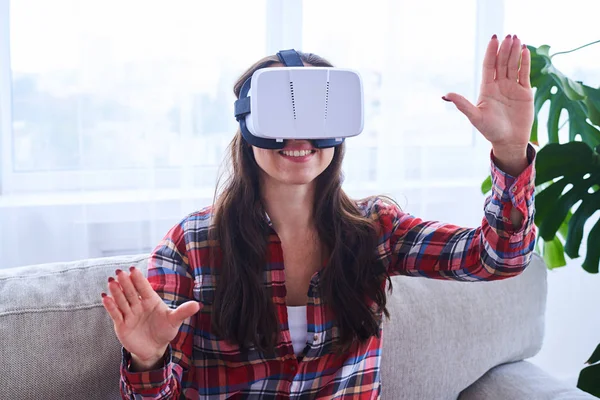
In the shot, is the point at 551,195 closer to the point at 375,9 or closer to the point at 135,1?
the point at 375,9

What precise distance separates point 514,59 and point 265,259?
0.52 meters

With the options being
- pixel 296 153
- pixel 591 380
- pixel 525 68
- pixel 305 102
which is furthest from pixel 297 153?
pixel 591 380

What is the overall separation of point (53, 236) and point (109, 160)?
24 centimetres

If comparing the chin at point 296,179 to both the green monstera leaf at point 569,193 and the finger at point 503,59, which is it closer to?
the finger at point 503,59

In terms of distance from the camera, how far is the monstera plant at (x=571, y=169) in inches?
59.2

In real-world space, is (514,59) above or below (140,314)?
above

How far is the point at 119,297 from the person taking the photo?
0.93 meters

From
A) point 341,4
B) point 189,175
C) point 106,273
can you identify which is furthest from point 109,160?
point 341,4

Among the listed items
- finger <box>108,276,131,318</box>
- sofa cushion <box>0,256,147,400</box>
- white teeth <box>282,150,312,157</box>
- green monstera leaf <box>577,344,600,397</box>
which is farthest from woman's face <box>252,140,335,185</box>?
green monstera leaf <box>577,344,600,397</box>

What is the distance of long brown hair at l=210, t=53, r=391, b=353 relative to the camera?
1.20 meters

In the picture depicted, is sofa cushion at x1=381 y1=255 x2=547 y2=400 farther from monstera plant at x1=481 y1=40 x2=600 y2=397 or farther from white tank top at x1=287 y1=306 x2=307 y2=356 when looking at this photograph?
white tank top at x1=287 y1=306 x2=307 y2=356

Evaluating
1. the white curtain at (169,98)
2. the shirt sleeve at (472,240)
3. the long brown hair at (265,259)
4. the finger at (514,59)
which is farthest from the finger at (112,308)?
the white curtain at (169,98)

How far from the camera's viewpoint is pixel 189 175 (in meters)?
1.96

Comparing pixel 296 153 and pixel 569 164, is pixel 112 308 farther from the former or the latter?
pixel 569 164
